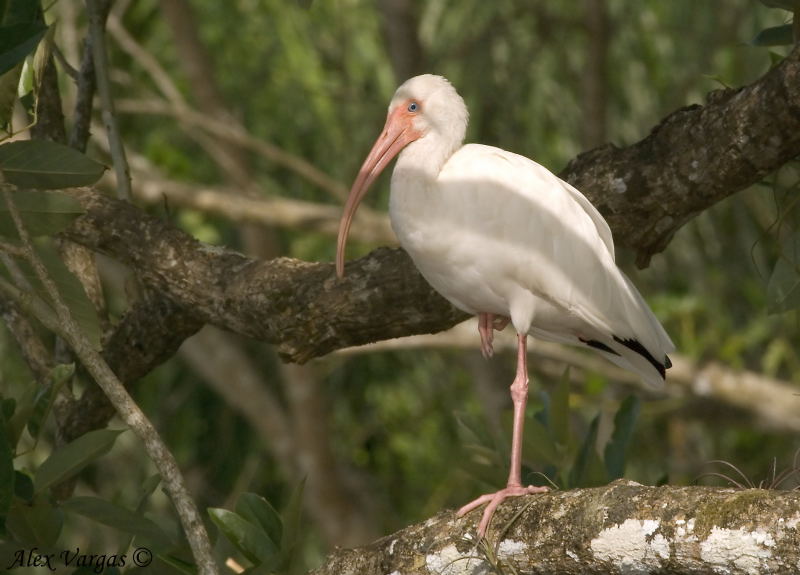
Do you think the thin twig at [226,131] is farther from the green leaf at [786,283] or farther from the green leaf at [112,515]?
the green leaf at [112,515]

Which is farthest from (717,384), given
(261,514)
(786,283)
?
(261,514)

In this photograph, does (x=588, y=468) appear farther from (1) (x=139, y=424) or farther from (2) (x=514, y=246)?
(1) (x=139, y=424)

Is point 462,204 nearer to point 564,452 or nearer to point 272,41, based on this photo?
point 564,452

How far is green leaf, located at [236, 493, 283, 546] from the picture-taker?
310 centimetres

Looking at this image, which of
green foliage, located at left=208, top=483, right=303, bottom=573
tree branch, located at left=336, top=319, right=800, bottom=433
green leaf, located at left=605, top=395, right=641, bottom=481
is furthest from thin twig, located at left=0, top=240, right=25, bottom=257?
tree branch, located at left=336, top=319, right=800, bottom=433

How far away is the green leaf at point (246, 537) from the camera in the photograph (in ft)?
9.86

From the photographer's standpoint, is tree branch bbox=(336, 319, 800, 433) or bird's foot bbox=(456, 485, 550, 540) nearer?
bird's foot bbox=(456, 485, 550, 540)

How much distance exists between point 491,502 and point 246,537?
650mm

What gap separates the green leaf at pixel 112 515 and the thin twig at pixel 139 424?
32 cm

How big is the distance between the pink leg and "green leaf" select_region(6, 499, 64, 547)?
33.7 inches

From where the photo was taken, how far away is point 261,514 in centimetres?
310

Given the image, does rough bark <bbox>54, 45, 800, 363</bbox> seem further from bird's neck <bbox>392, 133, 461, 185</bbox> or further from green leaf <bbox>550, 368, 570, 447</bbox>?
green leaf <bbox>550, 368, 570, 447</bbox>

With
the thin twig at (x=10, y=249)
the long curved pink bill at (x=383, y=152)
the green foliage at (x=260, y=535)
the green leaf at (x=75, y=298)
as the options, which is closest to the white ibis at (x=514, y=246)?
the long curved pink bill at (x=383, y=152)

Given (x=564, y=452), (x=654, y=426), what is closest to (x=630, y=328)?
(x=564, y=452)
